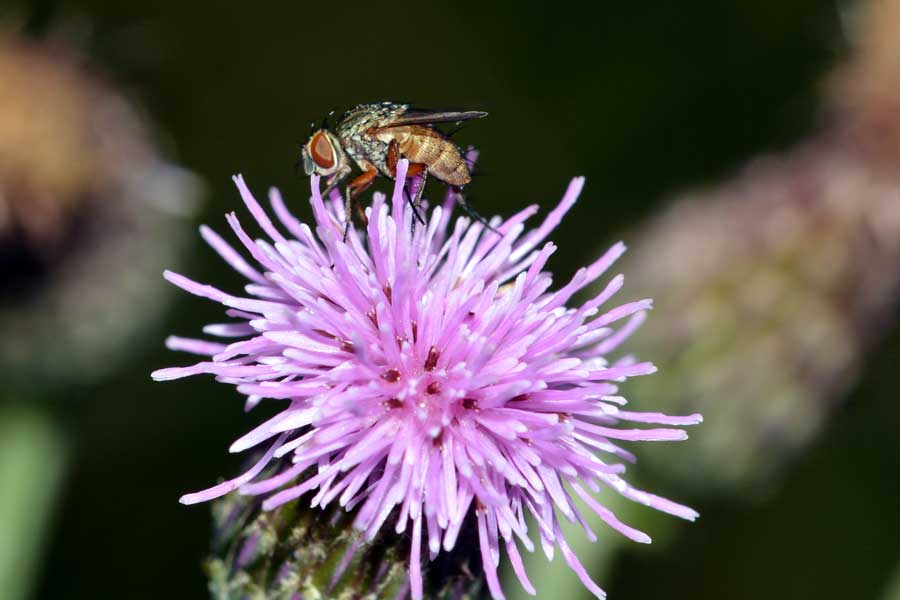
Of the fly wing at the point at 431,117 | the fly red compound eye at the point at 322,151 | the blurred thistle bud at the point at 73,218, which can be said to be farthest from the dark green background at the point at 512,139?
the fly wing at the point at 431,117

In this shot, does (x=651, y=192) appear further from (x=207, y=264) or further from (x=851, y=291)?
(x=207, y=264)

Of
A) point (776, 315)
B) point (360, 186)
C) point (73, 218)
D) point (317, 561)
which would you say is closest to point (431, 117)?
point (360, 186)

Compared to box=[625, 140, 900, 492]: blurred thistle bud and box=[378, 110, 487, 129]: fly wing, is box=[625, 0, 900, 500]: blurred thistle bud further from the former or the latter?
box=[378, 110, 487, 129]: fly wing

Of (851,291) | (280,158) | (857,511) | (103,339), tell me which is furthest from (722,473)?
(280,158)

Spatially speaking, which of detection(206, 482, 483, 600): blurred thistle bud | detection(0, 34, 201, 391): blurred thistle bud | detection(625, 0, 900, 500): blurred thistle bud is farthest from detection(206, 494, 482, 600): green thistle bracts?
detection(0, 34, 201, 391): blurred thistle bud

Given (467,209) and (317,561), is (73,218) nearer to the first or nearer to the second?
(467,209)

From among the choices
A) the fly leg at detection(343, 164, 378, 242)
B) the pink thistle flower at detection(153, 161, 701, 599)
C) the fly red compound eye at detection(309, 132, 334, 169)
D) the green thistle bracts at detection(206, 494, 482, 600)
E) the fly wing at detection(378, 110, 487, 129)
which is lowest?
the green thistle bracts at detection(206, 494, 482, 600)
